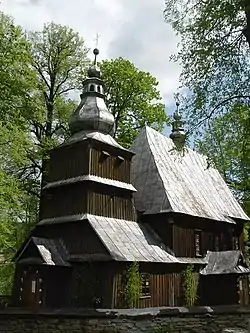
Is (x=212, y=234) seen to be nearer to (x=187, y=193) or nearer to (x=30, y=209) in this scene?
(x=187, y=193)

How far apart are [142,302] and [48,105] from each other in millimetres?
12597

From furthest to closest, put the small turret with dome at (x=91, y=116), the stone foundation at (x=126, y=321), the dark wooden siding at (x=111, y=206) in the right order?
the small turret with dome at (x=91, y=116) → the dark wooden siding at (x=111, y=206) → the stone foundation at (x=126, y=321)

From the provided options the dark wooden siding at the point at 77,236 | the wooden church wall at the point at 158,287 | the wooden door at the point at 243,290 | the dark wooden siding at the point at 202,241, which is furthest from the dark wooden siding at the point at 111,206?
the wooden door at the point at 243,290

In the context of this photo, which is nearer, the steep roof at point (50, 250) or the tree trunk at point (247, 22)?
the tree trunk at point (247, 22)

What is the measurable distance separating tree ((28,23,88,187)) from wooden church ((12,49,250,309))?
4.58 metres

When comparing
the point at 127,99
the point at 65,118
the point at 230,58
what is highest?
the point at 127,99

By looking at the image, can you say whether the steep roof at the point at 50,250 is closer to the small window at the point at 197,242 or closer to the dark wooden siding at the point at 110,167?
the dark wooden siding at the point at 110,167

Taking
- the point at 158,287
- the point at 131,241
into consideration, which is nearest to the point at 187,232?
the point at 158,287

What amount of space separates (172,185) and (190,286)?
458 centimetres

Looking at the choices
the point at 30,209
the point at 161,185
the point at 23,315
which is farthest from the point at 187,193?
the point at 23,315

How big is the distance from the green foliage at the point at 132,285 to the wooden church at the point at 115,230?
205 millimetres

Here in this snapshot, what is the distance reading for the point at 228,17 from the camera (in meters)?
11.4

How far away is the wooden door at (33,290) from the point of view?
54.0 feet

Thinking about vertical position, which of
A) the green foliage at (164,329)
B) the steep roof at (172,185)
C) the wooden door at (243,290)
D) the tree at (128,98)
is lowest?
the green foliage at (164,329)
